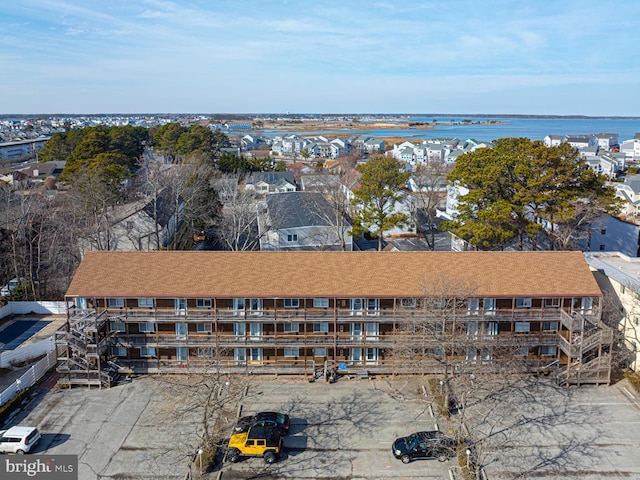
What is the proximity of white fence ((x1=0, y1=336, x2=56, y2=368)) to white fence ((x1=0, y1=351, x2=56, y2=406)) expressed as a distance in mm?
1038

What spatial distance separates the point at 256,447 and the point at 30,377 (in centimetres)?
1307

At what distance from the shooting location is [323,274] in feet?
89.6

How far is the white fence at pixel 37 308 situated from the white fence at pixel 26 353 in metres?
6.09

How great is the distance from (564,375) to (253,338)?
622 inches

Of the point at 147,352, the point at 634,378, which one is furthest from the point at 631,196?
the point at 147,352

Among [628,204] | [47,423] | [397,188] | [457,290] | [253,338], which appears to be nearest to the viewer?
[47,423]

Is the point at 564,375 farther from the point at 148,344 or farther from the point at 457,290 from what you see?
the point at 148,344

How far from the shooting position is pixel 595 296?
2623cm

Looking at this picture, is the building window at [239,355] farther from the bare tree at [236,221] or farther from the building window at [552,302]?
the building window at [552,302]

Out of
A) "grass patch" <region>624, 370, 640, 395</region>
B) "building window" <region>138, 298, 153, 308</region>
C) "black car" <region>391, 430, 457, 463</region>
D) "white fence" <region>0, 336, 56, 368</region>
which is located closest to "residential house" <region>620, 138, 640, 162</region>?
"grass patch" <region>624, 370, 640, 395</region>

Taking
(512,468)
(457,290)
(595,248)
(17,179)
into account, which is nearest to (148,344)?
(457,290)

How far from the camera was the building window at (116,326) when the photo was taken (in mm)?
26969

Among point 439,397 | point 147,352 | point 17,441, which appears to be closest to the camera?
point 17,441

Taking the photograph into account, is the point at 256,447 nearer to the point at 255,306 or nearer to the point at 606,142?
the point at 255,306
